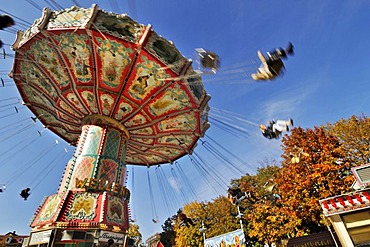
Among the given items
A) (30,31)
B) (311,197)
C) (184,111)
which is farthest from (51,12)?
(311,197)

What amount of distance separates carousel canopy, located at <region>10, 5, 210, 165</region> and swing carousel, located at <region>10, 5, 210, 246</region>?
2.1 inches

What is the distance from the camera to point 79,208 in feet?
37.0

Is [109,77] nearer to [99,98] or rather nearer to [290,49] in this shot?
[99,98]

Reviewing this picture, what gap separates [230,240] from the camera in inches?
715

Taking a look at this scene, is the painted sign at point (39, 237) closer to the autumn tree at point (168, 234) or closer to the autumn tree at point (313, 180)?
the autumn tree at point (313, 180)

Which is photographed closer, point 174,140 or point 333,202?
point 333,202

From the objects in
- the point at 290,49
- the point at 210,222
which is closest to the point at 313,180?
the point at 290,49

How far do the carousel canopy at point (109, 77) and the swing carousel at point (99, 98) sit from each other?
5 cm

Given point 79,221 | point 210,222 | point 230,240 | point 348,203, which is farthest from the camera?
point 210,222

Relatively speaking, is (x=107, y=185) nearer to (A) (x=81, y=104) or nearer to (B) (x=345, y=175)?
(A) (x=81, y=104)

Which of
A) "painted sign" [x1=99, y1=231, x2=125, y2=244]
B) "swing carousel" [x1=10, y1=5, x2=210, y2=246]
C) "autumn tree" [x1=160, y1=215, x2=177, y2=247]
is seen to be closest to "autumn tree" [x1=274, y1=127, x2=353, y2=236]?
"swing carousel" [x1=10, y1=5, x2=210, y2=246]

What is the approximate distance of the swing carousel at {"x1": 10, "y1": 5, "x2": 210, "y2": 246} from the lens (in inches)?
416

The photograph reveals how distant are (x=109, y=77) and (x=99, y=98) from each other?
1879mm

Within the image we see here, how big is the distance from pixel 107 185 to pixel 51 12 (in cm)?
920
